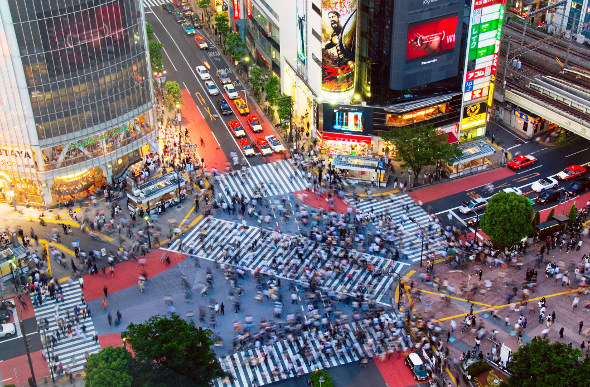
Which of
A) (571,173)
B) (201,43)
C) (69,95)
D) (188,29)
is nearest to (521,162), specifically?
(571,173)

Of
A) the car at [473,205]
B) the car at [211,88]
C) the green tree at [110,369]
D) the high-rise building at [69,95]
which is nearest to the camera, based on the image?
the green tree at [110,369]

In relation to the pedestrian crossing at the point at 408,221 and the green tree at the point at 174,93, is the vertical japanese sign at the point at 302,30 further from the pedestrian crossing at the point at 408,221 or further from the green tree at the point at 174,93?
the pedestrian crossing at the point at 408,221

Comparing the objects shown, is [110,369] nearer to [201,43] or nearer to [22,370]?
[22,370]

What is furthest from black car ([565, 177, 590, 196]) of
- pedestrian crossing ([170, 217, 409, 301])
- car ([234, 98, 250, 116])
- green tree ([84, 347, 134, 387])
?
green tree ([84, 347, 134, 387])

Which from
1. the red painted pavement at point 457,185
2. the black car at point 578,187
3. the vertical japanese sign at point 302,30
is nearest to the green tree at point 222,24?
the vertical japanese sign at point 302,30

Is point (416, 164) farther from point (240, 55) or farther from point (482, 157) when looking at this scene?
point (240, 55)

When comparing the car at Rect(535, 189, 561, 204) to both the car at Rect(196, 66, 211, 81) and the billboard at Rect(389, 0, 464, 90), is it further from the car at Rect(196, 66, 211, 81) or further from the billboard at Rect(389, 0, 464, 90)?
the car at Rect(196, 66, 211, 81)
